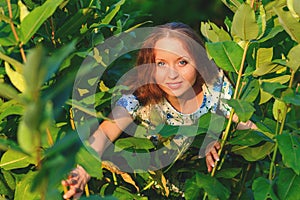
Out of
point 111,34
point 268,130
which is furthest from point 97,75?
point 268,130

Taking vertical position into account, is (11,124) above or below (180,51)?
above

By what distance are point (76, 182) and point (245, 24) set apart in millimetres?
621

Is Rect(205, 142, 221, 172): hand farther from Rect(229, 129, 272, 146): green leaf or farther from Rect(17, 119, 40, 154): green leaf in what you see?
Rect(17, 119, 40, 154): green leaf

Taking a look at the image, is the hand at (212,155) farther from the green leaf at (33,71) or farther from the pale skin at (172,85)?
the green leaf at (33,71)

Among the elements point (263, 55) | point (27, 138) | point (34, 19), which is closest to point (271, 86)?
point (263, 55)

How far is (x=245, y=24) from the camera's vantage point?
1.77 meters

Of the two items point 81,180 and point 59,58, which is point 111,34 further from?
point 59,58

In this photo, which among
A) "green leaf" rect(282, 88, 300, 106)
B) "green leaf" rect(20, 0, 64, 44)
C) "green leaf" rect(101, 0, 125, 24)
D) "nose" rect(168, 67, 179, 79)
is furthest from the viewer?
"nose" rect(168, 67, 179, 79)

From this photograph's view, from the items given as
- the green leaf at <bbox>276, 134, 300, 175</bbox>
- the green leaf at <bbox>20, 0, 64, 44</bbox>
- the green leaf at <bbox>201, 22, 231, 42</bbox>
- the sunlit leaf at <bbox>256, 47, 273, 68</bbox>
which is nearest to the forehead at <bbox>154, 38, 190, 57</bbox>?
the green leaf at <bbox>201, 22, 231, 42</bbox>

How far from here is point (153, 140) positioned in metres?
2.13

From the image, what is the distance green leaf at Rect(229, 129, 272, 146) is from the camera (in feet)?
6.09

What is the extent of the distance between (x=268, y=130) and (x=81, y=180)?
0.54 metres

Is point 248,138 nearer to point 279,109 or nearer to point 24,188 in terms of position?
point 279,109

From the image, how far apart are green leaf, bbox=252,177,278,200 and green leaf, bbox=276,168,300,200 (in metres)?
0.03
